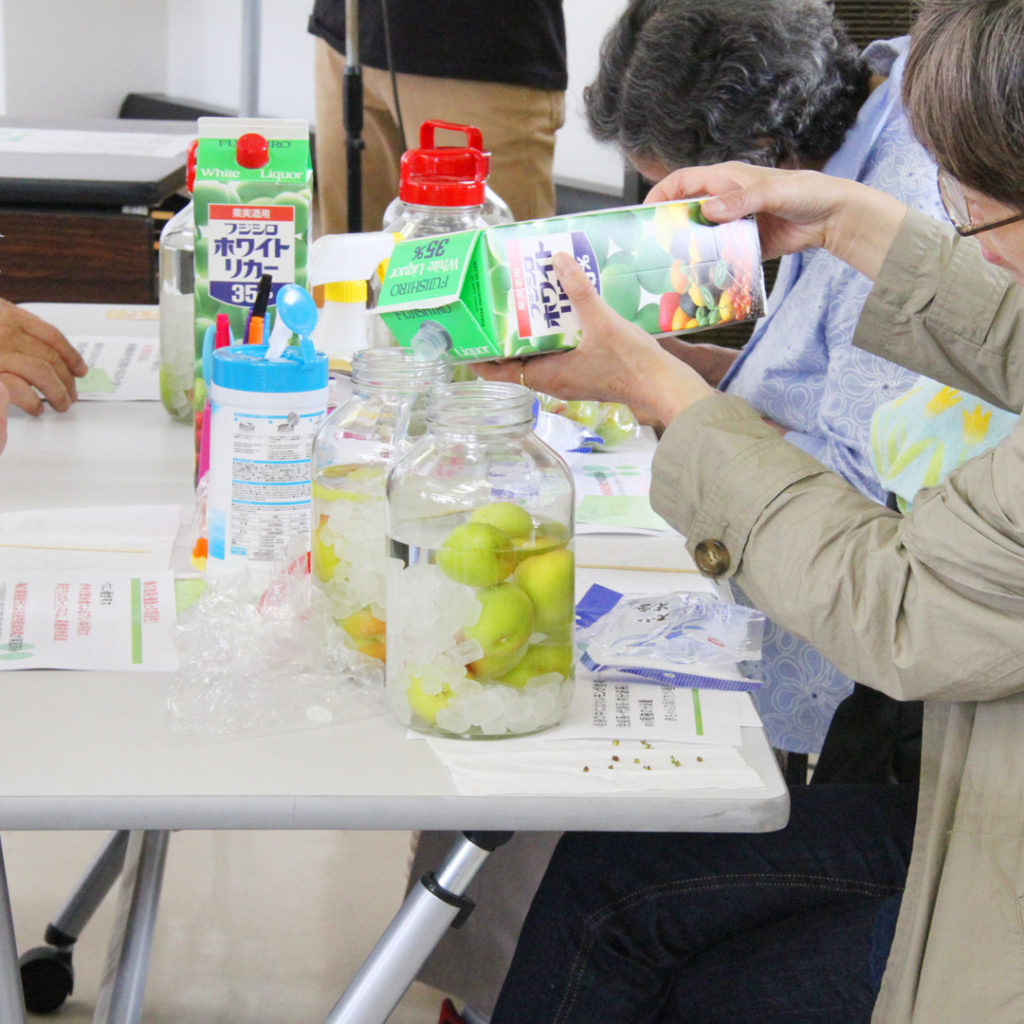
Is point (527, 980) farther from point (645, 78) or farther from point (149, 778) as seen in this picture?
point (645, 78)

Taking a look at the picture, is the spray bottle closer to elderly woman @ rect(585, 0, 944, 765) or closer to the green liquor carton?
the green liquor carton

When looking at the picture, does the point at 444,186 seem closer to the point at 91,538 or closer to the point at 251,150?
the point at 251,150

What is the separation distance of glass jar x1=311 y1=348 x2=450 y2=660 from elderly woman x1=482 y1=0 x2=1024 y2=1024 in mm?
117

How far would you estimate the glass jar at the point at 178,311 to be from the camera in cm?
141

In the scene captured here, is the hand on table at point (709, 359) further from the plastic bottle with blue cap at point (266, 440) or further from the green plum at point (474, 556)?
the green plum at point (474, 556)

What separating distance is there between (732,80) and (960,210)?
2.28ft

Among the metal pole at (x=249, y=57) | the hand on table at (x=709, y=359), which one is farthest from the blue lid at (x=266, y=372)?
the metal pole at (x=249, y=57)

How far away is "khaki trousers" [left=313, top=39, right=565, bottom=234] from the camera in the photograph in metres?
2.55

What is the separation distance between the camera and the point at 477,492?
0.81m

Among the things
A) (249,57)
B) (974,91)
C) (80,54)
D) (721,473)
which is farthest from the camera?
(80,54)

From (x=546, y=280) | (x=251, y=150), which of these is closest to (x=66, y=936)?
(x=251, y=150)

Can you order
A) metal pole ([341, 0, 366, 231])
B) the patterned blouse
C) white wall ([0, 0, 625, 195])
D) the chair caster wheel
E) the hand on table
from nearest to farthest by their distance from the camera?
the patterned blouse → the chair caster wheel → the hand on table → metal pole ([341, 0, 366, 231]) → white wall ([0, 0, 625, 195])

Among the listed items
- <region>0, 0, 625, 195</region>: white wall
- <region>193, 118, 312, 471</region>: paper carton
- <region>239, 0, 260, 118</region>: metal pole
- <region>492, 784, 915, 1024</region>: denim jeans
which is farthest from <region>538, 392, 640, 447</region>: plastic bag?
<region>0, 0, 625, 195</region>: white wall

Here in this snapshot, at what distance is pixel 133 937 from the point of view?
134 centimetres
